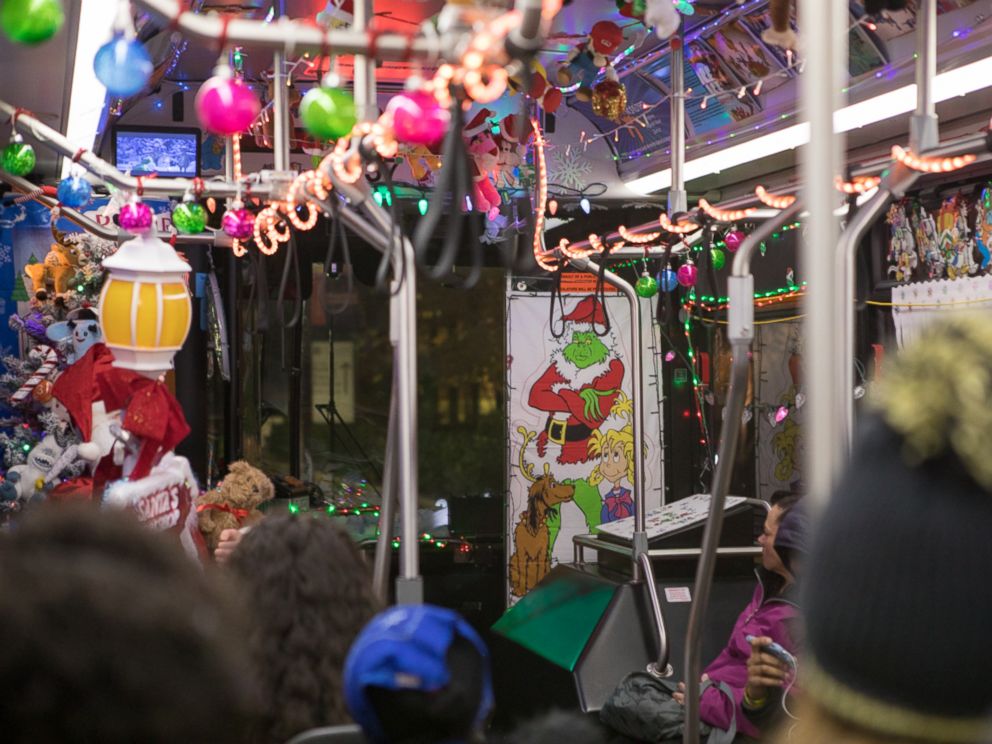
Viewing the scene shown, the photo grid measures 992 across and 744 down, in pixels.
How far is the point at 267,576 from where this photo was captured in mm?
1987

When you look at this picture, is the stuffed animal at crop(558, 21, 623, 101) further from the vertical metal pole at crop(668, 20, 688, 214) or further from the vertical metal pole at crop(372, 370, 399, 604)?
the vertical metal pole at crop(372, 370, 399, 604)

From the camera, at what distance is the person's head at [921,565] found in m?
0.96

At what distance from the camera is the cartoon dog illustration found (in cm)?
728

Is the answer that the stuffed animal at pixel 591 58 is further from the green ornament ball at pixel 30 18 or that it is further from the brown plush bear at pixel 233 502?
the green ornament ball at pixel 30 18

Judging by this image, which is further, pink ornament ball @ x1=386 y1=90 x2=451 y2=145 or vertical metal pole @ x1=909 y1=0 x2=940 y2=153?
vertical metal pole @ x1=909 y1=0 x2=940 y2=153

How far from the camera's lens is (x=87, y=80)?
4.20 metres

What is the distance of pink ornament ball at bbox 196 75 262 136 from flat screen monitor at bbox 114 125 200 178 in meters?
4.19

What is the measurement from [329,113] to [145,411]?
104 cm

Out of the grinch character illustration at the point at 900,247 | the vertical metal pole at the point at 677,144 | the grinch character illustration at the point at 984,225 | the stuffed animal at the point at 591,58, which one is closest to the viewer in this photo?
the vertical metal pole at the point at 677,144

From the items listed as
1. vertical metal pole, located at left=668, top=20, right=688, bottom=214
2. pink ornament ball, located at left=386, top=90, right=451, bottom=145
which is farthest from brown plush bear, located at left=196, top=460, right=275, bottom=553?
pink ornament ball, located at left=386, top=90, right=451, bottom=145

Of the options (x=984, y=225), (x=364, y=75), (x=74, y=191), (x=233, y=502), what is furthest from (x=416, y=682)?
(x=984, y=225)

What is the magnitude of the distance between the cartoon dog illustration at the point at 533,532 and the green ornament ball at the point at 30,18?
223 inches

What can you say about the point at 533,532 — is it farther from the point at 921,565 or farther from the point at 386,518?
the point at 921,565

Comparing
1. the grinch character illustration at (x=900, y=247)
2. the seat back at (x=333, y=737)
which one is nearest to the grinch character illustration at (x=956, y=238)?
the grinch character illustration at (x=900, y=247)
